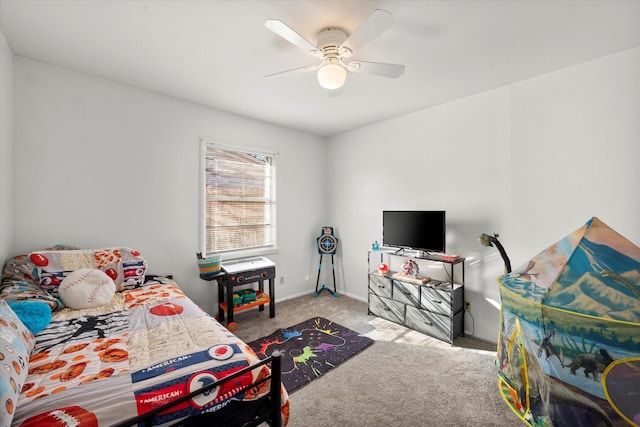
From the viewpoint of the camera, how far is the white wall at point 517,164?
86.3 inches

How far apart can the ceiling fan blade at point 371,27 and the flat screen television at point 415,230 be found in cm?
206

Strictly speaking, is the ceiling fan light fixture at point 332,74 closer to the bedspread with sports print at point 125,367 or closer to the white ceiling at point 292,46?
the white ceiling at point 292,46

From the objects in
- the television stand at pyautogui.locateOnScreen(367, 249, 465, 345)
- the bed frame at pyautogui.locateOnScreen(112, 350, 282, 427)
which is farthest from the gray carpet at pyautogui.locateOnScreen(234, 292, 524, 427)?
the bed frame at pyautogui.locateOnScreen(112, 350, 282, 427)

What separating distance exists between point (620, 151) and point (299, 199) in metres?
3.53

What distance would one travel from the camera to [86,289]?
2031 millimetres

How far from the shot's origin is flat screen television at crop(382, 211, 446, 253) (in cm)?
303

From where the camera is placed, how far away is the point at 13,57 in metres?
2.22

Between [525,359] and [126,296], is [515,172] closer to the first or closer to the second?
[525,359]

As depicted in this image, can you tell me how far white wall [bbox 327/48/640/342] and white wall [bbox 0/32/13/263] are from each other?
3.74 metres

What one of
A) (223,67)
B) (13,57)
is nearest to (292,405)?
(223,67)

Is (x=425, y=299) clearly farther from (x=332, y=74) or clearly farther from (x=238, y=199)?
(x=238, y=199)

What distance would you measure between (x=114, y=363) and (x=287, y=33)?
1.97m

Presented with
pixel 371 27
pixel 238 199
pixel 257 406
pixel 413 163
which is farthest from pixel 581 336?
pixel 238 199

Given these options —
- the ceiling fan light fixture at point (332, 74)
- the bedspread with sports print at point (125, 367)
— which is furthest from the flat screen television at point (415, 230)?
the bedspread with sports print at point (125, 367)
